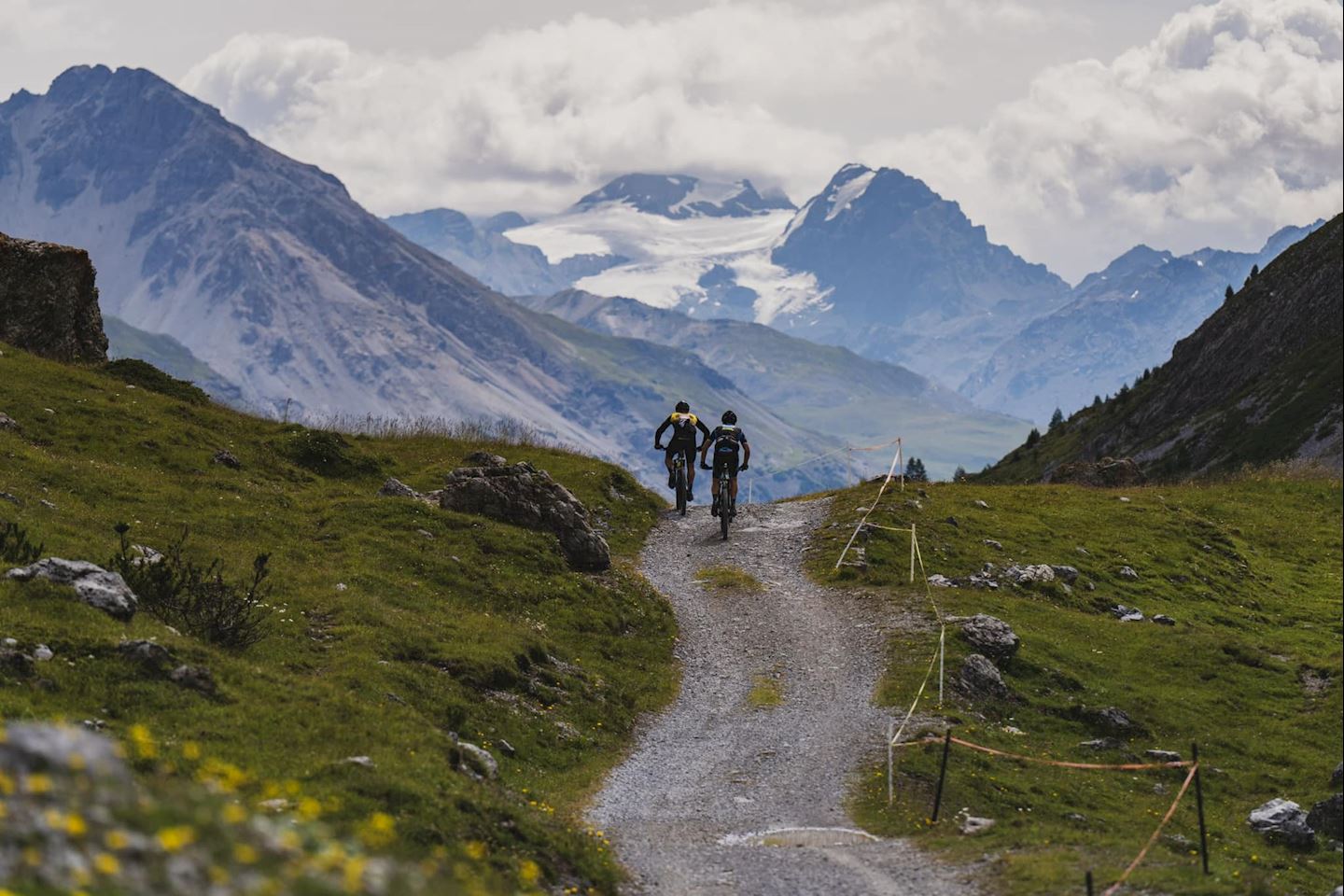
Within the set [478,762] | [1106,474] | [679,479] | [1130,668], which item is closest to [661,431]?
[679,479]

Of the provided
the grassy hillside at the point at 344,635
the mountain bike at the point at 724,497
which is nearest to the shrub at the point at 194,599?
the grassy hillside at the point at 344,635

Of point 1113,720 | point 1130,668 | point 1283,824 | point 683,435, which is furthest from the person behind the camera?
point 683,435

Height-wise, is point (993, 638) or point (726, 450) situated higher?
point (726, 450)

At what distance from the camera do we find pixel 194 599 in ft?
88.7

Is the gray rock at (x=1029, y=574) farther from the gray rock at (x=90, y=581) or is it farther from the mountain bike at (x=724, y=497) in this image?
the gray rock at (x=90, y=581)

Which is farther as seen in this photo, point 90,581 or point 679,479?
point 679,479

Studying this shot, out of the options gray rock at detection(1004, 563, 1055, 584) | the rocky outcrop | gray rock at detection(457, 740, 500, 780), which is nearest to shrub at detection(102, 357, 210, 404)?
the rocky outcrop

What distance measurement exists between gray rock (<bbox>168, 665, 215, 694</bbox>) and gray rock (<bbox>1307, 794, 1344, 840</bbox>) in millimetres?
21737

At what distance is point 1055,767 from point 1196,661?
11071 mm

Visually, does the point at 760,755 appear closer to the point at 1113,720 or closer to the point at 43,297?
the point at 1113,720

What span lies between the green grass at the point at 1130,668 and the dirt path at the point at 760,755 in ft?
3.63

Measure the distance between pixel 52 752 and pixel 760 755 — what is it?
21490mm

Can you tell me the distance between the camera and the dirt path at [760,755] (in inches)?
838

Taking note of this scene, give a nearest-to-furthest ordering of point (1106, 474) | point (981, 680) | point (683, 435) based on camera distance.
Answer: point (981, 680)
point (683, 435)
point (1106, 474)
